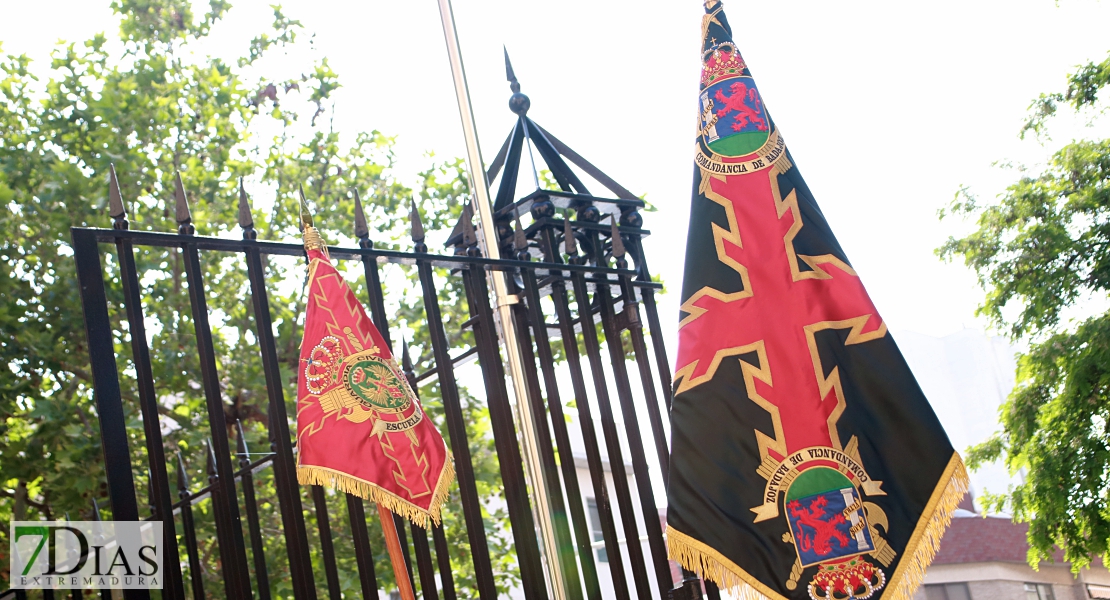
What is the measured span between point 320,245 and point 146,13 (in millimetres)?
7169

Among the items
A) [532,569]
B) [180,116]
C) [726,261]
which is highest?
[180,116]

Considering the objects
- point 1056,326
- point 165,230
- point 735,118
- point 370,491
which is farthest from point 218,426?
point 1056,326

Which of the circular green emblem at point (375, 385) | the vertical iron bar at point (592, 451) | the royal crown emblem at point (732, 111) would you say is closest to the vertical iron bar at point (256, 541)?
the circular green emblem at point (375, 385)

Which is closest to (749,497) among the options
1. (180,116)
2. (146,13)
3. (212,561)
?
(212,561)

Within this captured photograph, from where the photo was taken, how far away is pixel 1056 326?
7.69 metres

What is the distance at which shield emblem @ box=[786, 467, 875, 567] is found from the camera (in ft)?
7.32

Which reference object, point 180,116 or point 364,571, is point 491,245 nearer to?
point 364,571

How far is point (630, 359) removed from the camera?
7.62 metres

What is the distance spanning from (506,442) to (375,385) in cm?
43

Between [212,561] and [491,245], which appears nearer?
[491,245]

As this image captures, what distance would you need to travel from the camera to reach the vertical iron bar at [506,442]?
2207 mm

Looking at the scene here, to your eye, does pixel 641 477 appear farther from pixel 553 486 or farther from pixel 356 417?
pixel 356 417

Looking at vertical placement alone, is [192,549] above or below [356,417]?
below

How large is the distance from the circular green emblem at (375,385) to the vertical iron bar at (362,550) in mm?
227
